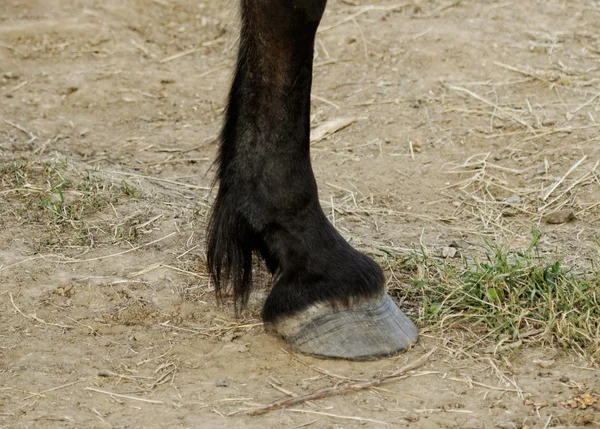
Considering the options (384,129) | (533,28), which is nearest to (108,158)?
(384,129)

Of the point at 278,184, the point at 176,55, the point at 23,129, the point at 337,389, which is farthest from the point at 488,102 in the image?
the point at 337,389

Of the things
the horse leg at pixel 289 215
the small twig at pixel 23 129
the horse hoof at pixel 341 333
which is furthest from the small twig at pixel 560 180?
the small twig at pixel 23 129

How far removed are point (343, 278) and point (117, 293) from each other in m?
0.70

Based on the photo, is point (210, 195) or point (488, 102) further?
point (488, 102)

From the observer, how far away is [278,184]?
2396 mm

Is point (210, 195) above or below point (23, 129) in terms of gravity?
below

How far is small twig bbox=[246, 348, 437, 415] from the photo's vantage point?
6.97 feet

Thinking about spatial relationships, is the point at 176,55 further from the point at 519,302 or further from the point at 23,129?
the point at 519,302

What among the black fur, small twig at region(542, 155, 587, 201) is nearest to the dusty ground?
small twig at region(542, 155, 587, 201)

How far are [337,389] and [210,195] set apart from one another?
4.65ft

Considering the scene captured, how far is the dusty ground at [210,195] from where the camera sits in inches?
87.0

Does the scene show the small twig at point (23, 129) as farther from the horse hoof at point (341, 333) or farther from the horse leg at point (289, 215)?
the horse hoof at point (341, 333)

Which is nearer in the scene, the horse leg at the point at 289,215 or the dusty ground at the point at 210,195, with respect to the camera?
the dusty ground at the point at 210,195

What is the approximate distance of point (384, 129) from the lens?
4258 millimetres
